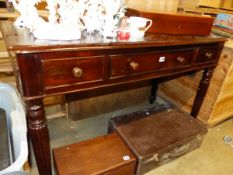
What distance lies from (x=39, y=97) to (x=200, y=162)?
118 cm

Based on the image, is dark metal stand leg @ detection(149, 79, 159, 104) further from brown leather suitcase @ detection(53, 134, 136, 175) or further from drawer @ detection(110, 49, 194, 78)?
brown leather suitcase @ detection(53, 134, 136, 175)

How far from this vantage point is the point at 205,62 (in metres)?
1.25

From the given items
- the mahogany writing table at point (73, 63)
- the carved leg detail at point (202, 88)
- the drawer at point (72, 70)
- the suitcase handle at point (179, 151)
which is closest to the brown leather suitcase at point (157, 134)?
the suitcase handle at point (179, 151)

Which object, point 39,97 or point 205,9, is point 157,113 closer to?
point 39,97

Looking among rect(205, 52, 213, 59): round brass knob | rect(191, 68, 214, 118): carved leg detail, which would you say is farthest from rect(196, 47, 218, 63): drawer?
rect(191, 68, 214, 118): carved leg detail

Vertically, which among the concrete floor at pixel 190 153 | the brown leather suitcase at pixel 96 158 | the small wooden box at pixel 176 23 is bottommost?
the concrete floor at pixel 190 153

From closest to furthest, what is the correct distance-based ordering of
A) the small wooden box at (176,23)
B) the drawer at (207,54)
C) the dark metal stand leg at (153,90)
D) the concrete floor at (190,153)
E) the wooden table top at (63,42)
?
the wooden table top at (63,42) < the small wooden box at (176,23) < the drawer at (207,54) < the concrete floor at (190,153) < the dark metal stand leg at (153,90)

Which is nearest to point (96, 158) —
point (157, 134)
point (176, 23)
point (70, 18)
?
point (157, 134)

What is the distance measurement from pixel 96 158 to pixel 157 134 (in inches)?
17.6

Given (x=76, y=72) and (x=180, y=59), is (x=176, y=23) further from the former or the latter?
(x=76, y=72)

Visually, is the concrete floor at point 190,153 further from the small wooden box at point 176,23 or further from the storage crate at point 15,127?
the small wooden box at point 176,23

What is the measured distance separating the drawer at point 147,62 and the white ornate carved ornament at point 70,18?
13 centimetres

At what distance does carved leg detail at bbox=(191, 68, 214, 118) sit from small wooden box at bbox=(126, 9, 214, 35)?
0.30m

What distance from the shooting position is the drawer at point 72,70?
28.1 inches
